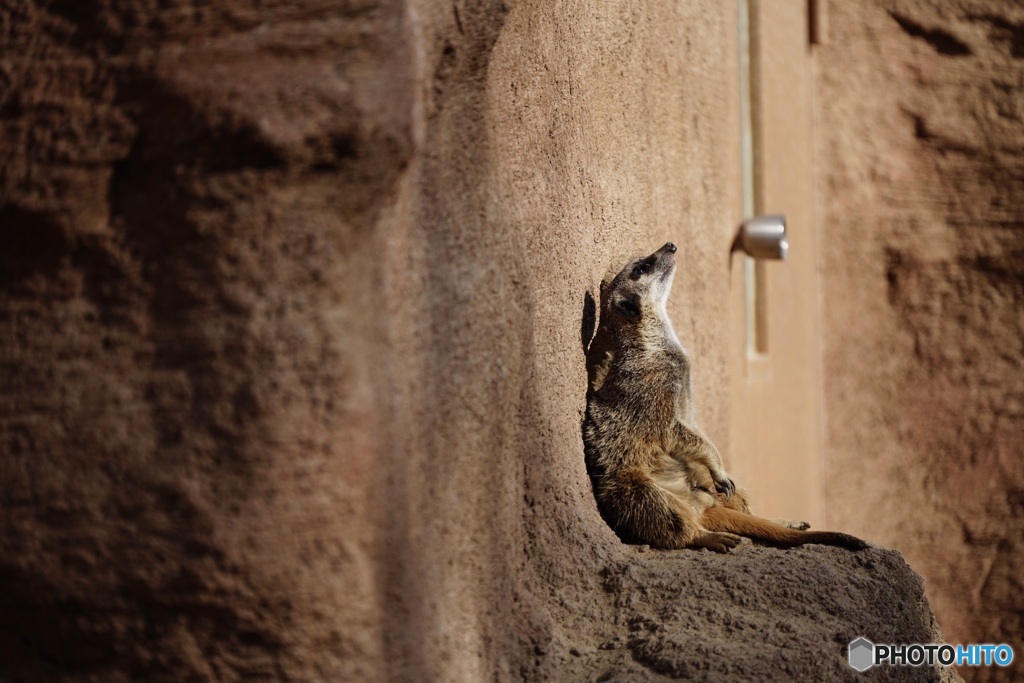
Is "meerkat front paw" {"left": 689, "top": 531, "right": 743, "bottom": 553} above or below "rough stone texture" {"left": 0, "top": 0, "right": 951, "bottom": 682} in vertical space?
below

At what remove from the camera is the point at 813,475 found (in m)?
6.99

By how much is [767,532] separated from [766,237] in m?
2.08

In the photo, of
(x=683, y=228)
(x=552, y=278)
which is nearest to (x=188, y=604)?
(x=552, y=278)

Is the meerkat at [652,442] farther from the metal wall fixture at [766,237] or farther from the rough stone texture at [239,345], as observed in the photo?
the metal wall fixture at [766,237]

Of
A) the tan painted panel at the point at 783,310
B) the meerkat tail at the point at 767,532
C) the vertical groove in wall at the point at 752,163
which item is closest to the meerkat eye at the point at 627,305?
the meerkat tail at the point at 767,532

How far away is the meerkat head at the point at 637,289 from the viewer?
11.5 feet

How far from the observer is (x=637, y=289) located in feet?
11.5

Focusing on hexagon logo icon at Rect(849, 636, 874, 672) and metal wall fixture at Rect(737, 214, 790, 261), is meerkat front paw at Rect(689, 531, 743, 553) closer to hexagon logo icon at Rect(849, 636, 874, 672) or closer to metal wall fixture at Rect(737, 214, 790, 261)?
hexagon logo icon at Rect(849, 636, 874, 672)

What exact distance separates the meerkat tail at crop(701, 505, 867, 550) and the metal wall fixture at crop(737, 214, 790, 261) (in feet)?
6.22

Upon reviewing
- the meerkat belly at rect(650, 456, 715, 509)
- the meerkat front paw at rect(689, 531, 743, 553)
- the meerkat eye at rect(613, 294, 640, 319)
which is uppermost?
the meerkat eye at rect(613, 294, 640, 319)

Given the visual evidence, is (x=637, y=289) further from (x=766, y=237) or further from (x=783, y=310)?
(x=783, y=310)

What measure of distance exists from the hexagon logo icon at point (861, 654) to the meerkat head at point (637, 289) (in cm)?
130

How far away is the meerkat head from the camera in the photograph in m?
3.49


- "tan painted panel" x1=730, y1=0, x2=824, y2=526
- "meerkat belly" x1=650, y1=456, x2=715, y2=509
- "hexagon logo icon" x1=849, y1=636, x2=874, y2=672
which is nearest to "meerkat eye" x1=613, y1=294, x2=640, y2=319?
"meerkat belly" x1=650, y1=456, x2=715, y2=509
